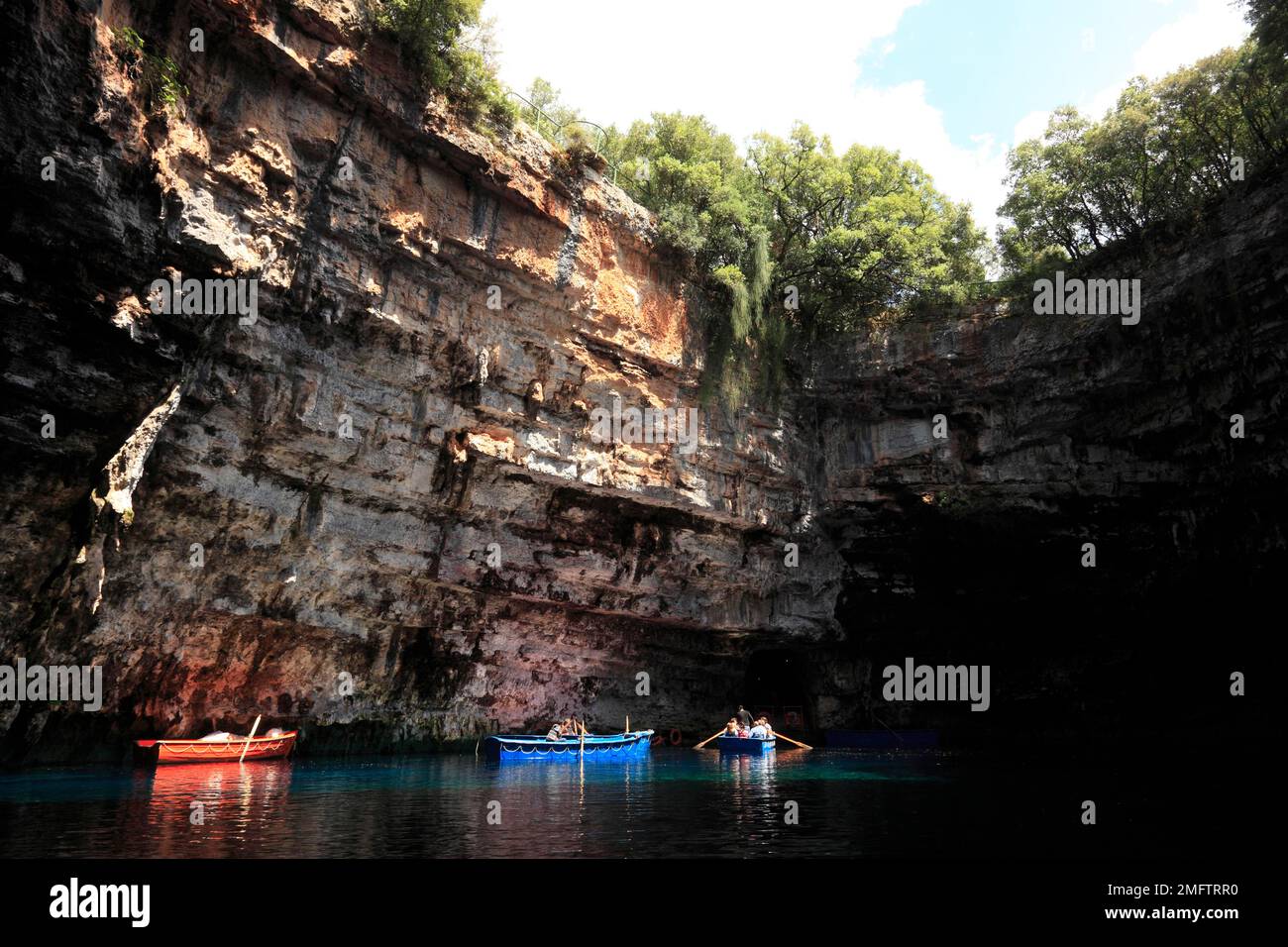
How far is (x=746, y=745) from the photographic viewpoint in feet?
Answer: 77.8

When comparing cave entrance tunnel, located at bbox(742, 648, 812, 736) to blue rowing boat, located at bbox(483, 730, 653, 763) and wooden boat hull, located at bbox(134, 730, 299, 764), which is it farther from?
wooden boat hull, located at bbox(134, 730, 299, 764)

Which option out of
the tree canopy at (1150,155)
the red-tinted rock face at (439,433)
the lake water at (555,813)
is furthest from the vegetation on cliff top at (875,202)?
the lake water at (555,813)

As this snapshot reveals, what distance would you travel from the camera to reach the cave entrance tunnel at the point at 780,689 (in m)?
31.3

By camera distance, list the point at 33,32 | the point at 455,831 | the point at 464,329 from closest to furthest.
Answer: the point at 455,831 < the point at 33,32 < the point at 464,329

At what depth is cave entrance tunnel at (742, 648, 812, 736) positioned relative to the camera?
31.3 metres

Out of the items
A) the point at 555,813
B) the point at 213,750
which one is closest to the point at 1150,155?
the point at 555,813

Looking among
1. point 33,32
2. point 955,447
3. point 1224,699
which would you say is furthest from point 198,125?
point 1224,699

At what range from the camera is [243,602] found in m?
18.7

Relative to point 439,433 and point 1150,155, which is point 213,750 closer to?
point 439,433

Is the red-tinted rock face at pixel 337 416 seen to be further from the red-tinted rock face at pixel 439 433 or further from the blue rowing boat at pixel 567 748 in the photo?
the blue rowing boat at pixel 567 748

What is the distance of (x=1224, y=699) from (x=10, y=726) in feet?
100

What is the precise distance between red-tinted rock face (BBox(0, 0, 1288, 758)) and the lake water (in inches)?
174

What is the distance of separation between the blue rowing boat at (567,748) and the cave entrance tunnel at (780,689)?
9.22m
